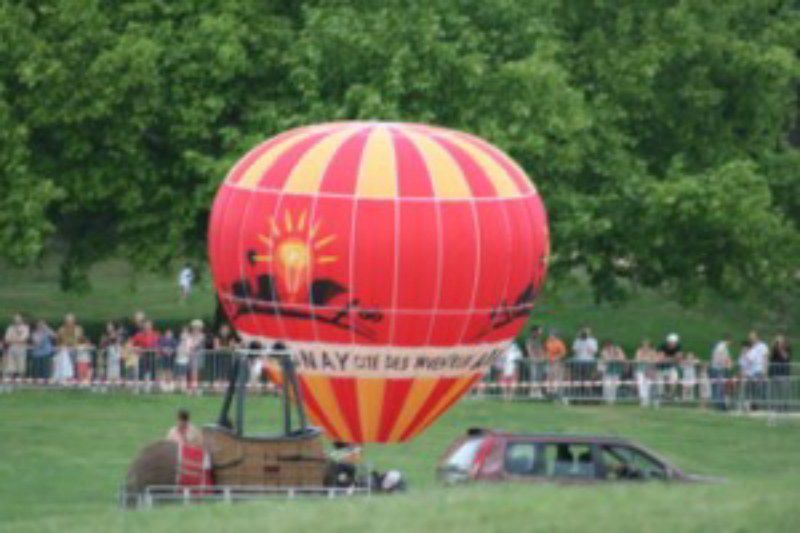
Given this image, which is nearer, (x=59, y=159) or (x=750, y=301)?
(x=59, y=159)

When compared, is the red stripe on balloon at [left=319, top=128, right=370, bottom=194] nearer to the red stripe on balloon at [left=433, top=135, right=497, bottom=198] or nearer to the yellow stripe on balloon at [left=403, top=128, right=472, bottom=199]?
the yellow stripe on balloon at [left=403, top=128, right=472, bottom=199]

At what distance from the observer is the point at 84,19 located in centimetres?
5416

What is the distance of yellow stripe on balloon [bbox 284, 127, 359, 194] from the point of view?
40.5 m

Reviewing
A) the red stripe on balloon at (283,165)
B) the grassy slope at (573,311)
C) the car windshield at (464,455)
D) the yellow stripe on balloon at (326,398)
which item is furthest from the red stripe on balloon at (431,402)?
the grassy slope at (573,311)

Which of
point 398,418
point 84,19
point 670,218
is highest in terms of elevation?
point 84,19

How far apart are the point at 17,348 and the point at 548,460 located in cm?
1809

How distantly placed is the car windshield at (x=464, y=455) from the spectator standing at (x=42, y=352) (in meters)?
17.2

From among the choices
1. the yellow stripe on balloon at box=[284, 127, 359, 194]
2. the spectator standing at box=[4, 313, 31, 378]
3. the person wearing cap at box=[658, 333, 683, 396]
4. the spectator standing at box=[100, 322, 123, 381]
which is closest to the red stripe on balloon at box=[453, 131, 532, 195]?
the yellow stripe on balloon at box=[284, 127, 359, 194]

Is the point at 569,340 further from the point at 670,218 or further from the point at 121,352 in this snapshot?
the point at 121,352

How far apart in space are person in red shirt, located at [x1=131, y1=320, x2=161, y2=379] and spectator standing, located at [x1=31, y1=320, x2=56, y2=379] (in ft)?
5.12

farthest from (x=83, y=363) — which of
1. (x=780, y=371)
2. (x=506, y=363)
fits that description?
(x=780, y=371)

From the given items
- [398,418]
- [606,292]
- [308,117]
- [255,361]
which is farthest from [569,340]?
[398,418]

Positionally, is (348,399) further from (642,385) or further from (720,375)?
(720,375)

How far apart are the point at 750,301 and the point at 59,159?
1908 centimetres
